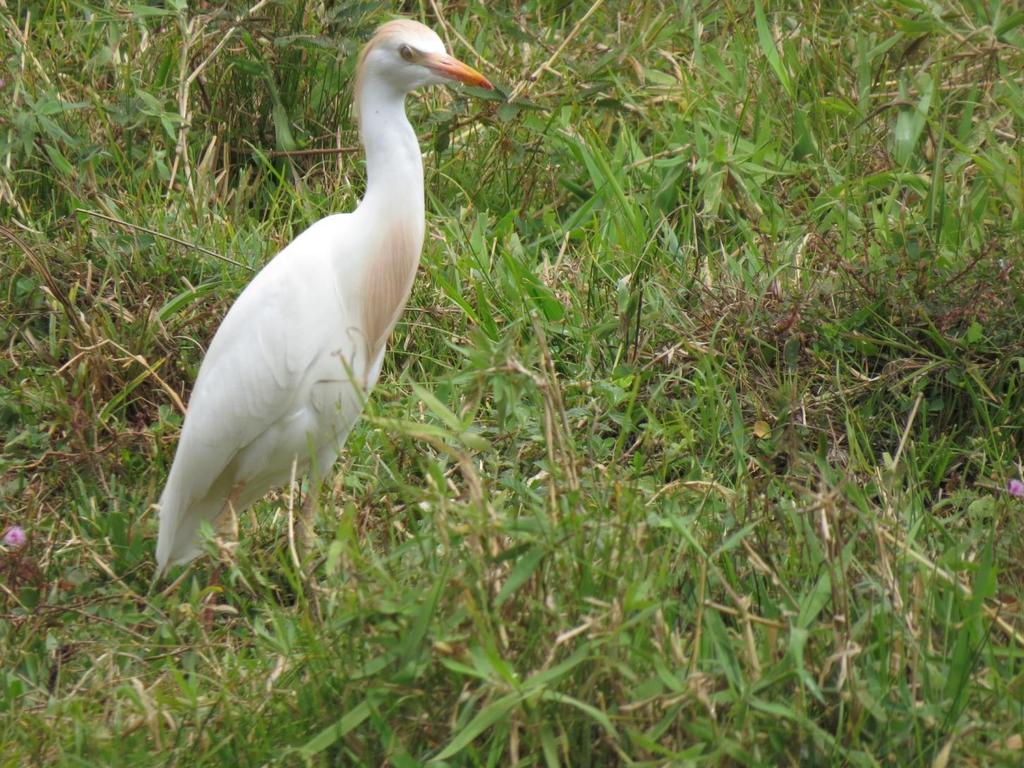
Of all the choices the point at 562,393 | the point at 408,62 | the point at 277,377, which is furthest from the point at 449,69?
the point at 562,393

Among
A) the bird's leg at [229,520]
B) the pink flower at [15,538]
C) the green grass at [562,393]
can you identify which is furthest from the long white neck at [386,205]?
the pink flower at [15,538]

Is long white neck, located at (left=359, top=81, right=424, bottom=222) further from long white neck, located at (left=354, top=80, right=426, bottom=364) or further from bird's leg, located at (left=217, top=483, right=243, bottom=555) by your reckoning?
bird's leg, located at (left=217, top=483, right=243, bottom=555)

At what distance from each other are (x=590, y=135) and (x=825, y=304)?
1167 millimetres

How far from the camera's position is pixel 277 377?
2.82m

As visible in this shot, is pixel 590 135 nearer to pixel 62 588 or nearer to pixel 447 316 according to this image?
pixel 447 316

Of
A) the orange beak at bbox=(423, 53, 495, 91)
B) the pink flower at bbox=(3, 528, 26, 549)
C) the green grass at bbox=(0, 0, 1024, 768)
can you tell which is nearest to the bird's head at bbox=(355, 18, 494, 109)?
the orange beak at bbox=(423, 53, 495, 91)

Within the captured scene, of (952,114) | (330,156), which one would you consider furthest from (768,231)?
(330,156)

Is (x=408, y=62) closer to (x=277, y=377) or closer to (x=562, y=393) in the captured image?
(x=277, y=377)

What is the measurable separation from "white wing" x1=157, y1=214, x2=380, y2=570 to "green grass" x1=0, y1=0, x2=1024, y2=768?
16 centimetres

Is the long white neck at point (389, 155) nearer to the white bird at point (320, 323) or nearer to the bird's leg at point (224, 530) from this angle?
the white bird at point (320, 323)

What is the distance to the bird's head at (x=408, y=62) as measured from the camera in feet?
9.21

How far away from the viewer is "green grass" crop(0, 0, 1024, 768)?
6.63 ft

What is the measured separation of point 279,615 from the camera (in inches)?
100

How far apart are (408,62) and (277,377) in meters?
0.71
